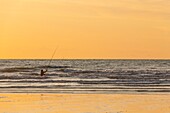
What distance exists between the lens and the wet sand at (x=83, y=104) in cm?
2278

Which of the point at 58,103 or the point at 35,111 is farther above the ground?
the point at 58,103

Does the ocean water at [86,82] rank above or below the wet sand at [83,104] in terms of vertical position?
above

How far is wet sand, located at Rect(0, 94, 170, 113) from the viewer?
22.8 meters

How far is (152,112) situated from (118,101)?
4719mm

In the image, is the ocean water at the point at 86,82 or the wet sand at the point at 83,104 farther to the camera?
the ocean water at the point at 86,82

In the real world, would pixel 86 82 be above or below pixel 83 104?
above

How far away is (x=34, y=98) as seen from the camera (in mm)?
28719

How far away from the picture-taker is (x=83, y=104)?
83.0 ft

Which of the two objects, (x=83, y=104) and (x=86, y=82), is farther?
(x=86, y=82)

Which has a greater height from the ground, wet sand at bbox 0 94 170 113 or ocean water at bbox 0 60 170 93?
ocean water at bbox 0 60 170 93

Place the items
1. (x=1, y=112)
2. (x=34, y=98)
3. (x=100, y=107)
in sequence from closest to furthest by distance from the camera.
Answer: (x=1, y=112)
(x=100, y=107)
(x=34, y=98)

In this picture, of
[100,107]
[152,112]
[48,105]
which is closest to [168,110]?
[152,112]

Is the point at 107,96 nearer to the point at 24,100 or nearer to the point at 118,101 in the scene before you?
the point at 118,101

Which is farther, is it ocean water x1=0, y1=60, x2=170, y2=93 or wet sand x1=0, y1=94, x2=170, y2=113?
ocean water x1=0, y1=60, x2=170, y2=93
